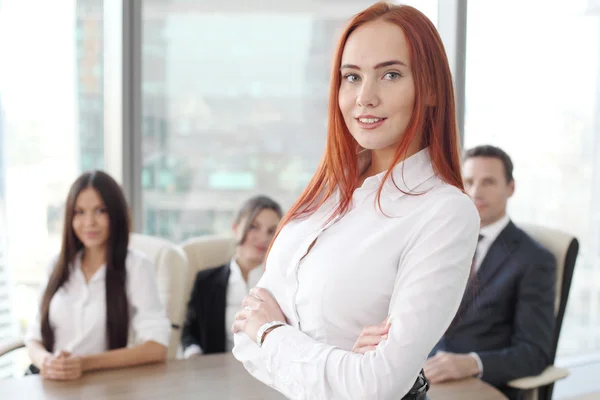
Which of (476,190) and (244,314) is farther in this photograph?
(476,190)

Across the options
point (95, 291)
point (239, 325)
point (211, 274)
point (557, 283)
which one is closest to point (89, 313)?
point (95, 291)

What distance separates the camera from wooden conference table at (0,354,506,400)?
5.80ft

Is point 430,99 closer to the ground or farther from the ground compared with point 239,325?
farther from the ground

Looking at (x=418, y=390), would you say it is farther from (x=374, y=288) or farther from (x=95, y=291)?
(x=95, y=291)

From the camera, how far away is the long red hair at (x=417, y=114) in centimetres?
112

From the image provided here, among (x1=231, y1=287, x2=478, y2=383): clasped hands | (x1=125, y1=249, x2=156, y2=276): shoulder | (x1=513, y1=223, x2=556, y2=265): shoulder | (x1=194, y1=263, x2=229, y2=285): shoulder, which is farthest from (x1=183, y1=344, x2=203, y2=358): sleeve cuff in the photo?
(x1=231, y1=287, x2=478, y2=383): clasped hands

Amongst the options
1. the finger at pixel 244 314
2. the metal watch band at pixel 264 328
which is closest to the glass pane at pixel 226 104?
the finger at pixel 244 314

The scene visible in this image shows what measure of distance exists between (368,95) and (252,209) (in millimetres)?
1873

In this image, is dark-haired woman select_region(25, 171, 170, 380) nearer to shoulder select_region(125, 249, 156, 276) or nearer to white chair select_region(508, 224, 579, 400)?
shoulder select_region(125, 249, 156, 276)

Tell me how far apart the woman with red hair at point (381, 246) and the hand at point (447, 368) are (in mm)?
806

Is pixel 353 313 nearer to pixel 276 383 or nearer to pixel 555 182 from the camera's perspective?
pixel 276 383

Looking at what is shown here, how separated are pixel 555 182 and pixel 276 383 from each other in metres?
3.41

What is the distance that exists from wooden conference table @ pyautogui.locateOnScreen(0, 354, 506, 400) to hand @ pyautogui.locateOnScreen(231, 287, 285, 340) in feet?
1.94

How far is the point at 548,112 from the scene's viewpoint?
394 centimetres
